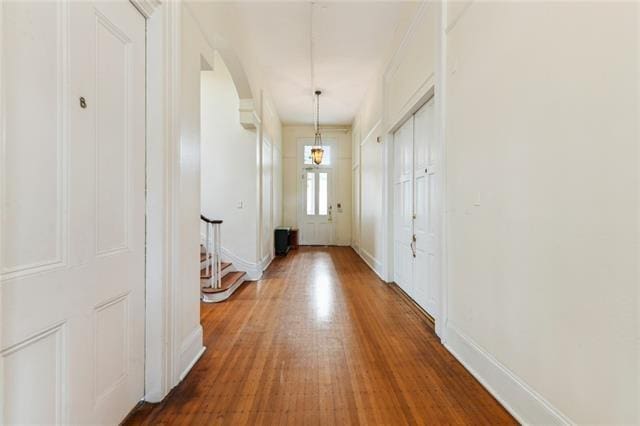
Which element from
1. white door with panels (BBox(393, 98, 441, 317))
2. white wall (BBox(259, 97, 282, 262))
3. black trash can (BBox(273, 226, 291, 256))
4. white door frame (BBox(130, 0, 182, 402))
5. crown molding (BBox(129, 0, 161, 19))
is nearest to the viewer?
crown molding (BBox(129, 0, 161, 19))

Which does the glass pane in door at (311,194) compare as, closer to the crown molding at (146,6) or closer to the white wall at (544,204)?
the white wall at (544,204)

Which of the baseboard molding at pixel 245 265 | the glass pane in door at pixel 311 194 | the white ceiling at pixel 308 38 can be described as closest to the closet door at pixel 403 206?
the white ceiling at pixel 308 38

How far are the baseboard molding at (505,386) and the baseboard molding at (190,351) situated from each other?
197 cm

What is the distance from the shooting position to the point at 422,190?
3660 millimetres

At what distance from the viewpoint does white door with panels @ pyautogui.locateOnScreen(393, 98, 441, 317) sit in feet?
10.8

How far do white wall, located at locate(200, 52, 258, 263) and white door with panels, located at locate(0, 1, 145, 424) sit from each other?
11.2 ft

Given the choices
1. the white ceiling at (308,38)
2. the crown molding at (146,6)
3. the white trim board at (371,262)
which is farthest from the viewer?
the white trim board at (371,262)

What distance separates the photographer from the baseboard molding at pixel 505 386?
62.5 inches

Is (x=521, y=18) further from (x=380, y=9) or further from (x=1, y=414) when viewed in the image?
(x=1, y=414)

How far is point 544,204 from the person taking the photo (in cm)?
160

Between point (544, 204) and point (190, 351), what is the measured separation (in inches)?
94.9

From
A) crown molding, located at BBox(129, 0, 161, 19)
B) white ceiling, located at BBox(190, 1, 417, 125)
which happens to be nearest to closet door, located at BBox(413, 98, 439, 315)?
white ceiling, located at BBox(190, 1, 417, 125)

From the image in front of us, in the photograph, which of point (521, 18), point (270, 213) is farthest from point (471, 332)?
point (270, 213)

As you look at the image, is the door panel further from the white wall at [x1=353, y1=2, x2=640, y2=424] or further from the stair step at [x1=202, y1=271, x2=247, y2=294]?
the stair step at [x1=202, y1=271, x2=247, y2=294]
